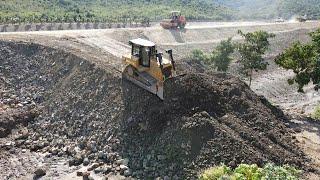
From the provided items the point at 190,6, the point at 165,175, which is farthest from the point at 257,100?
the point at 190,6

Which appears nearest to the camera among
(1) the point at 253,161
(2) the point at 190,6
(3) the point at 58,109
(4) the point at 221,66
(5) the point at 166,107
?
(1) the point at 253,161

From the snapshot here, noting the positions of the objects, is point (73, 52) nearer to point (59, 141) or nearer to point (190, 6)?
point (59, 141)

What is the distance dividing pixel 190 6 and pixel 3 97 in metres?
57.6

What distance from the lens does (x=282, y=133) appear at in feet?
74.1

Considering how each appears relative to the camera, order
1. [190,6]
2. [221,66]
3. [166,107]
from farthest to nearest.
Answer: [190,6] < [221,66] < [166,107]

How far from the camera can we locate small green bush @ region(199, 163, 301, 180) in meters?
13.1

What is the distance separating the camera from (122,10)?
68625 mm

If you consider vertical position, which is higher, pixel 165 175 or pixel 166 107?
pixel 166 107

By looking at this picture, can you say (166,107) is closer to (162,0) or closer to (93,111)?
(93,111)

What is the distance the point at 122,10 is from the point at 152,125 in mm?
49320

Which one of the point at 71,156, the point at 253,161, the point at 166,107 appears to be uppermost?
the point at 166,107

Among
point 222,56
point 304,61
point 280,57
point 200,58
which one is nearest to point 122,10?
point 200,58

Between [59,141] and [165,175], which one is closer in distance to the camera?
[165,175]

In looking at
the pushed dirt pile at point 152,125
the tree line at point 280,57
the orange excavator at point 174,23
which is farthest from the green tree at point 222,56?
the orange excavator at point 174,23
